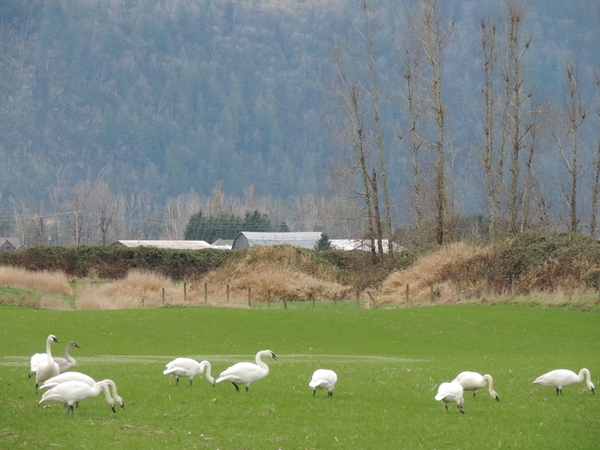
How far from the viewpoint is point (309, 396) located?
1595 cm

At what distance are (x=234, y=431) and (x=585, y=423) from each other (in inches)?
232

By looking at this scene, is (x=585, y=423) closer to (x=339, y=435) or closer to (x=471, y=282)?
(x=339, y=435)

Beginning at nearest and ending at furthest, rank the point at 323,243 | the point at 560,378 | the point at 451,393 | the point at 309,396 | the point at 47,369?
the point at 451,393, the point at 47,369, the point at 309,396, the point at 560,378, the point at 323,243

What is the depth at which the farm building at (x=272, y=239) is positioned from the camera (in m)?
120

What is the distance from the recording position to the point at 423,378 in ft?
62.3

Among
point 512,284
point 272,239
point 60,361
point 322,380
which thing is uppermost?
point 272,239

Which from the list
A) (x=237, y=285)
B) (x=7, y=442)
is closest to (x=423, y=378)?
(x=7, y=442)

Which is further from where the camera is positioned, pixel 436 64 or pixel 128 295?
pixel 436 64

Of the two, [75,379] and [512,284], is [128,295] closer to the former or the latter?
[512,284]

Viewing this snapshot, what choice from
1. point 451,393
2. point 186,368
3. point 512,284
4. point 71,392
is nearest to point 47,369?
point 71,392

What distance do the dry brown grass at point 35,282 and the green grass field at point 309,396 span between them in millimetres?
20274

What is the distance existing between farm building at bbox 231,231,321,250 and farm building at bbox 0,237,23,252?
54649mm

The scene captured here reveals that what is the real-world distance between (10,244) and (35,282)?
109462mm

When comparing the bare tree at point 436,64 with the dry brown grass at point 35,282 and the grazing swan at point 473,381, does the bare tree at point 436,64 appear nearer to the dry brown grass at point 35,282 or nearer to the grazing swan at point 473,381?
the dry brown grass at point 35,282
